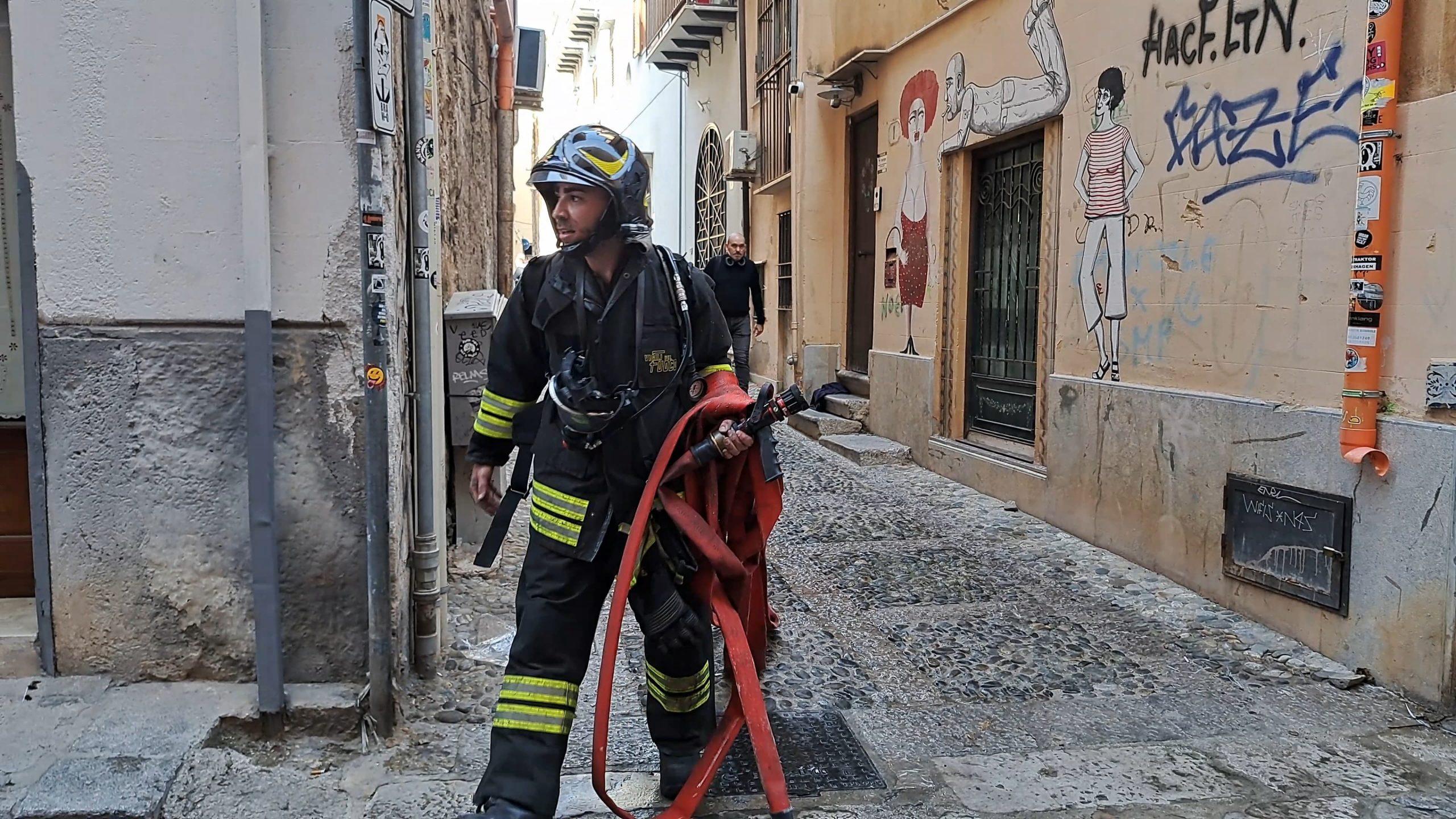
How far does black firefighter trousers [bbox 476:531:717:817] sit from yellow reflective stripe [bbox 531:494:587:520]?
10 centimetres

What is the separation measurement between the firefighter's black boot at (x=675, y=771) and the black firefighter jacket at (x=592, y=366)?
2.47 feet

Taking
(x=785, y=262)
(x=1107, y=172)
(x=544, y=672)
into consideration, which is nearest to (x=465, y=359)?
(x=544, y=672)

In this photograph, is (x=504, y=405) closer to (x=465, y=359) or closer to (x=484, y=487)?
(x=484, y=487)

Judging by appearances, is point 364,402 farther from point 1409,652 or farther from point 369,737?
point 1409,652

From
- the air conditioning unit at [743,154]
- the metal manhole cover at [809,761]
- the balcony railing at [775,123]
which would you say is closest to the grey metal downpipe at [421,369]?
the metal manhole cover at [809,761]

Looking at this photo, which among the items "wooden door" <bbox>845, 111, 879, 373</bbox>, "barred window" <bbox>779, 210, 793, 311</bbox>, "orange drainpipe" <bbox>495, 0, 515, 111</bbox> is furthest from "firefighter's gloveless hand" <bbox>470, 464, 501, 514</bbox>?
"barred window" <bbox>779, 210, 793, 311</bbox>

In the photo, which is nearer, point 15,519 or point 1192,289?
point 15,519

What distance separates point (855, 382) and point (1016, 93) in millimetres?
4077

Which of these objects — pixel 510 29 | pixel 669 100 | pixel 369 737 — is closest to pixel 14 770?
pixel 369 737

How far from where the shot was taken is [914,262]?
873 cm

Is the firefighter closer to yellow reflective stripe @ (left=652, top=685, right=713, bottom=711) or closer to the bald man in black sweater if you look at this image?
yellow reflective stripe @ (left=652, top=685, right=713, bottom=711)

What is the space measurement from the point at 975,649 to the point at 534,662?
2.22m

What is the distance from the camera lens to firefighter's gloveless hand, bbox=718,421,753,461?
110 inches

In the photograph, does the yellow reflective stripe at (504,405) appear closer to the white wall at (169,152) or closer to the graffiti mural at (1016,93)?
the white wall at (169,152)
